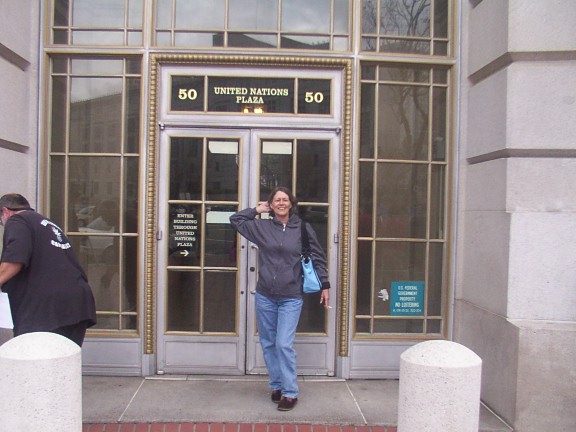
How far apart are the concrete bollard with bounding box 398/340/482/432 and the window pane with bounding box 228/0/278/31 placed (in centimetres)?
370

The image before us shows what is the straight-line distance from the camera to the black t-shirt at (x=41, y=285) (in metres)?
3.76

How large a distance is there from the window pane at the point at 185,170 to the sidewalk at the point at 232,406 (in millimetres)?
1850

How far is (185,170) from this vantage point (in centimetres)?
520

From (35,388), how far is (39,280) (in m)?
1.22

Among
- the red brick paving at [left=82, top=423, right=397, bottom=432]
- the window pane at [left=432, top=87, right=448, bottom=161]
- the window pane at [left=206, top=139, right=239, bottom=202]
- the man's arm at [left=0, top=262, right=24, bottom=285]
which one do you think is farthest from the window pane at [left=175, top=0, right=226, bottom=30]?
the red brick paving at [left=82, top=423, right=397, bottom=432]

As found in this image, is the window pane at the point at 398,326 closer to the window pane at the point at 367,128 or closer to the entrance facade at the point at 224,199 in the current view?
the entrance facade at the point at 224,199

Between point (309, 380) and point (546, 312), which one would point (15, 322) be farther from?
point (546, 312)

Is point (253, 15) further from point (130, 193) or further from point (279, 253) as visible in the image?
point (279, 253)

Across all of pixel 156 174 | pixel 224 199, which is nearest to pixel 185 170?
pixel 156 174

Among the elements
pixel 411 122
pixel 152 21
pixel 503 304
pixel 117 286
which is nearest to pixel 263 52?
pixel 152 21

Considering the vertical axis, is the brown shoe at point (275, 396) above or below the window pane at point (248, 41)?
below

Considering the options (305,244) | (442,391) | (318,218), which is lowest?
(442,391)

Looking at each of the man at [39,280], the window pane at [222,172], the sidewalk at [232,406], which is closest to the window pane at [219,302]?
the sidewalk at [232,406]

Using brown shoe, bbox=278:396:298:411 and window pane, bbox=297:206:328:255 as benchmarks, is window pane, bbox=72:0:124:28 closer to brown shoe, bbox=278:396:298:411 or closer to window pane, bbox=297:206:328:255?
window pane, bbox=297:206:328:255
